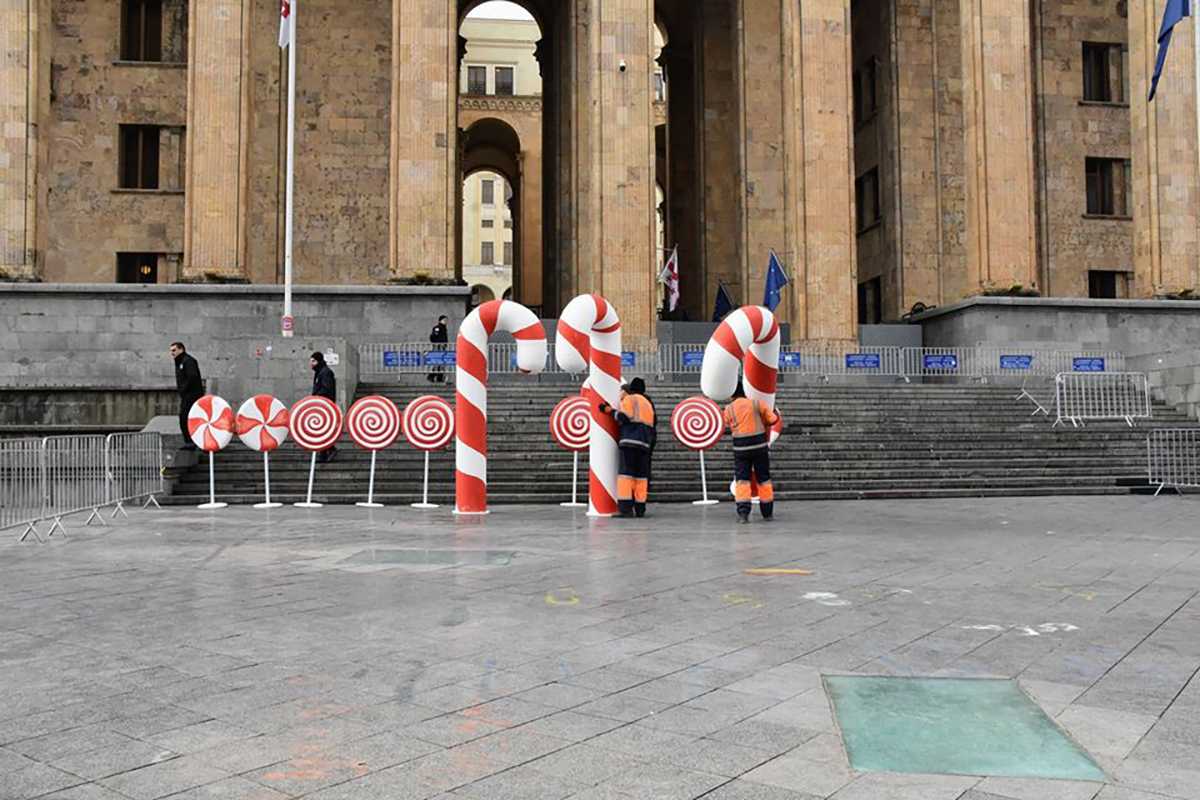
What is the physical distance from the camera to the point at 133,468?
585 inches

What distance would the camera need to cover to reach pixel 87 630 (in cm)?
627

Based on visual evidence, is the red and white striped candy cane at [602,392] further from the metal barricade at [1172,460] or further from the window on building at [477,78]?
the window on building at [477,78]

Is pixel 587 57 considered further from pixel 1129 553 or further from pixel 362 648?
pixel 362 648

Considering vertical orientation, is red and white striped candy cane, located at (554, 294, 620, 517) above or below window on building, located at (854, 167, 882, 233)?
below

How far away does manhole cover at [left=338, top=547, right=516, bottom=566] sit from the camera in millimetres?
9140

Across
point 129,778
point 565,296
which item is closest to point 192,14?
point 565,296

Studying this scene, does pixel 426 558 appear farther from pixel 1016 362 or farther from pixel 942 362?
pixel 1016 362

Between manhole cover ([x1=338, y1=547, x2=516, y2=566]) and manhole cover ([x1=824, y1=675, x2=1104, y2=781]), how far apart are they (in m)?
4.75

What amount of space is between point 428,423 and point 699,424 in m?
4.38

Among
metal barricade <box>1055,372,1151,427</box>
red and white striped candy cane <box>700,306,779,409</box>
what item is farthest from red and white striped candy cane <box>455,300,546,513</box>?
metal barricade <box>1055,372,1151,427</box>

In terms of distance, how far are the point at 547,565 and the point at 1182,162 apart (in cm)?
3040

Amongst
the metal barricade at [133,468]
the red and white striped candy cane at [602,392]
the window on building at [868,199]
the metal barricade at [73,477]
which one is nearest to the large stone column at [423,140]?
the metal barricade at [133,468]

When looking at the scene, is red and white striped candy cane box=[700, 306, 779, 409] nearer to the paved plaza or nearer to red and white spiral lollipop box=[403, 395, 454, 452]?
the paved plaza

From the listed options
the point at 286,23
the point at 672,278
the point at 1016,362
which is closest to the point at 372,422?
the point at 286,23
